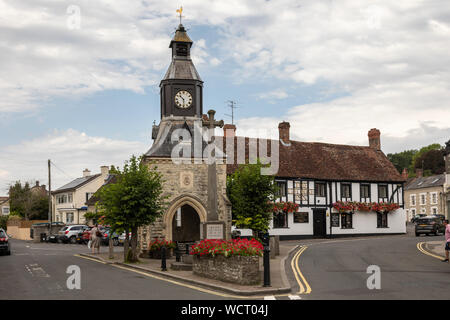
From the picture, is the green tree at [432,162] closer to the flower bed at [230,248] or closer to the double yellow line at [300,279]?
the double yellow line at [300,279]

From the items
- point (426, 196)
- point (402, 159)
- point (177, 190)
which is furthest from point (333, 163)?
point (402, 159)

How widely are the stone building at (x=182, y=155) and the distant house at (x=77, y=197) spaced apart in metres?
38.1

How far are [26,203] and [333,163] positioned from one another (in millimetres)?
45501

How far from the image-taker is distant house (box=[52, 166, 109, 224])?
6488 centimetres

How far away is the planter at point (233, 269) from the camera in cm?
1430

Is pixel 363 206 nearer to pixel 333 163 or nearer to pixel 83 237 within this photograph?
pixel 333 163

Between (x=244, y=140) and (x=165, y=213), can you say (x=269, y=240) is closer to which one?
(x=165, y=213)

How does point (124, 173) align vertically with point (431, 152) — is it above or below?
below

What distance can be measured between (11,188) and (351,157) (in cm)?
5020

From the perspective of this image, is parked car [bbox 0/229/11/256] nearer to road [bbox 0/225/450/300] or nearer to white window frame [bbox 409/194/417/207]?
road [bbox 0/225/450/300]

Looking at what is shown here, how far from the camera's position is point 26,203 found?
69062 mm

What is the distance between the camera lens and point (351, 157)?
4641cm
